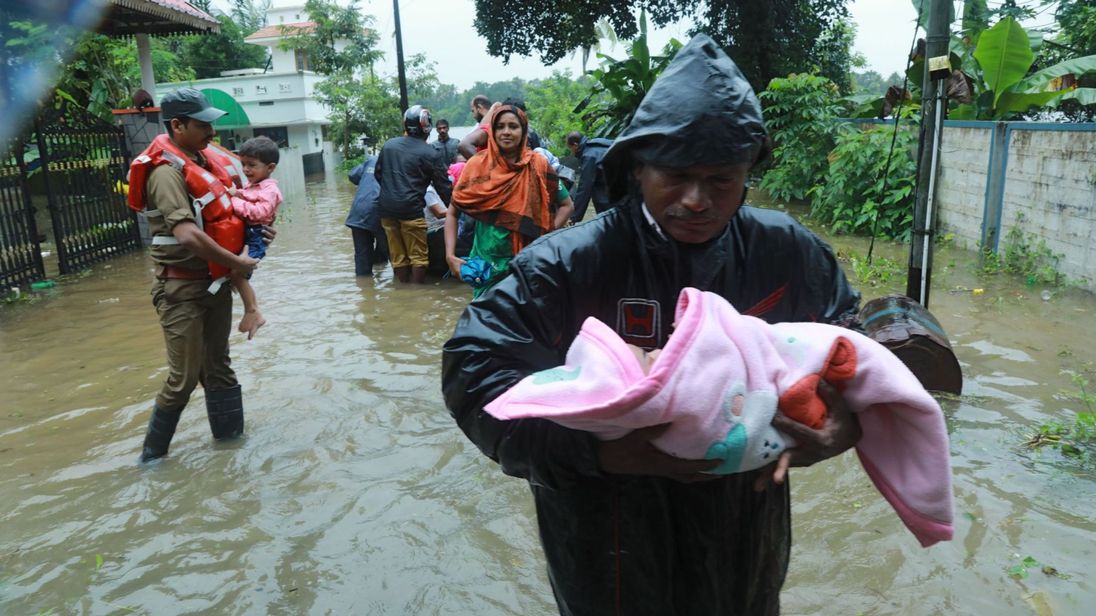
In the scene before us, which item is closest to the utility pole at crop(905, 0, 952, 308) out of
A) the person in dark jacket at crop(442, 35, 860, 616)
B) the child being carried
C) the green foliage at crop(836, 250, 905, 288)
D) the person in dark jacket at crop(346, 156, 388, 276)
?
the green foliage at crop(836, 250, 905, 288)

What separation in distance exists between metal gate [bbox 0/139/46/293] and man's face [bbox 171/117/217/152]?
19.8ft

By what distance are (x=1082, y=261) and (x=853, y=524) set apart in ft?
16.7

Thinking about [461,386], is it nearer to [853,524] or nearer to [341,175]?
[853,524]

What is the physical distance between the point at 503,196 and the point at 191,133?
1.96 m

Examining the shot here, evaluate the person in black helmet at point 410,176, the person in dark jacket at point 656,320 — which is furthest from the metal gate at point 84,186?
the person in dark jacket at point 656,320

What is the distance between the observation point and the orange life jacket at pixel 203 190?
3979 millimetres

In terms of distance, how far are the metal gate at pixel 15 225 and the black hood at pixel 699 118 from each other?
9.32 m

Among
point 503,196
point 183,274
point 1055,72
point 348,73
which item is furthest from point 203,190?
point 348,73

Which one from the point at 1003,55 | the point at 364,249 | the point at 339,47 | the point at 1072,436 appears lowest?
the point at 1072,436

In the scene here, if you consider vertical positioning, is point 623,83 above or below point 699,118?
above

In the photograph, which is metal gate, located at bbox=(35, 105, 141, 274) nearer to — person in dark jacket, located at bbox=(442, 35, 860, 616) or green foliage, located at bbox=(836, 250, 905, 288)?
green foliage, located at bbox=(836, 250, 905, 288)

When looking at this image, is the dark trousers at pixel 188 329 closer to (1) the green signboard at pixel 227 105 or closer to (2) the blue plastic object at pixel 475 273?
(2) the blue plastic object at pixel 475 273

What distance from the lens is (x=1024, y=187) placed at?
7.93 metres

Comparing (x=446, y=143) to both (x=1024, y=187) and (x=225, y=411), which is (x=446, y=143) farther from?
(x=1024, y=187)
